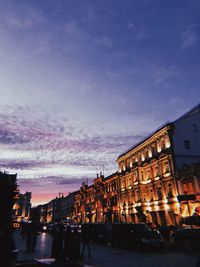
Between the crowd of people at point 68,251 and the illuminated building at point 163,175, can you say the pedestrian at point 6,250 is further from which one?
the illuminated building at point 163,175

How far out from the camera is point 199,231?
1797cm

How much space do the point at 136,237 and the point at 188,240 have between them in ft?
13.2

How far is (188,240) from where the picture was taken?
1867 centimetres

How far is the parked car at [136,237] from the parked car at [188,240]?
80.3 inches

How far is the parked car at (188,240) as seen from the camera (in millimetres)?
17547

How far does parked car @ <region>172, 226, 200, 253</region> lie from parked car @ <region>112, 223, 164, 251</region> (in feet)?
6.69

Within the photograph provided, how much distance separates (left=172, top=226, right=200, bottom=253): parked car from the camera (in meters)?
17.5

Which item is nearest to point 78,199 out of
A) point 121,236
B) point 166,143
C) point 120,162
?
point 120,162

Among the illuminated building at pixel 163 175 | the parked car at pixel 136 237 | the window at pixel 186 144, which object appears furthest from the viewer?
the window at pixel 186 144

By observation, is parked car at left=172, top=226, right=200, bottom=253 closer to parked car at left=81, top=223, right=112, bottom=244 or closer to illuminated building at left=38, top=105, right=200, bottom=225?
parked car at left=81, top=223, right=112, bottom=244

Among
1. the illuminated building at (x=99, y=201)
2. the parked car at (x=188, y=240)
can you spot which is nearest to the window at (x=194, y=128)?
the illuminated building at (x=99, y=201)

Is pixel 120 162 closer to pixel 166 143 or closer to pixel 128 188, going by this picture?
pixel 128 188

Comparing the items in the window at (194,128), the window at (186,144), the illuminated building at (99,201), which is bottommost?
the illuminated building at (99,201)

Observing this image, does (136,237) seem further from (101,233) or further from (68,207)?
(68,207)
